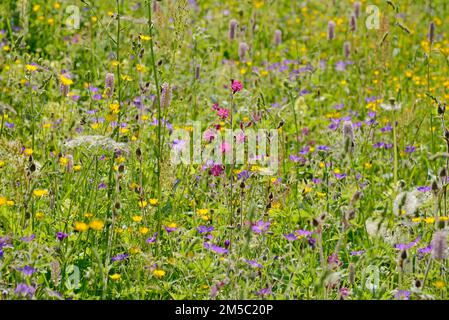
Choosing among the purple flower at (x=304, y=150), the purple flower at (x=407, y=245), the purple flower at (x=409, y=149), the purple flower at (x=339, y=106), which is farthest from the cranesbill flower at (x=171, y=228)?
the purple flower at (x=339, y=106)

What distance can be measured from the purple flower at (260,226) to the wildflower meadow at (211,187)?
0.01 meters

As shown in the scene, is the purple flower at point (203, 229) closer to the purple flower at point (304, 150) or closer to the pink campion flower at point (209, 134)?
the pink campion flower at point (209, 134)

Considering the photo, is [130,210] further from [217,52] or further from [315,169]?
[217,52]

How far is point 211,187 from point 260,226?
0.66 m

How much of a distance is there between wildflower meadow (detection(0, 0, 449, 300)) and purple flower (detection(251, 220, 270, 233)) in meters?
0.01

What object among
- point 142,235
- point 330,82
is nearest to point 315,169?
point 142,235

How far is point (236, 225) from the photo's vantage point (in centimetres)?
279

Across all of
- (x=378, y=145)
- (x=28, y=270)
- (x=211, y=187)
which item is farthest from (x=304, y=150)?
(x=28, y=270)

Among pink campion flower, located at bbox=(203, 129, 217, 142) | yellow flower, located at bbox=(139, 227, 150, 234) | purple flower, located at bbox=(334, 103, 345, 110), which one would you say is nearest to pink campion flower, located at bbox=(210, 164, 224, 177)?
pink campion flower, located at bbox=(203, 129, 217, 142)

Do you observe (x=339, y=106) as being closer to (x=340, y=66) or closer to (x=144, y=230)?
(x=340, y=66)

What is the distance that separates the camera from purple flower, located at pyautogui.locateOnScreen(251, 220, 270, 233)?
265 cm

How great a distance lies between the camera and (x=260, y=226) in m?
2.69

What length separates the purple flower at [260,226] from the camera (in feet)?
8.70
